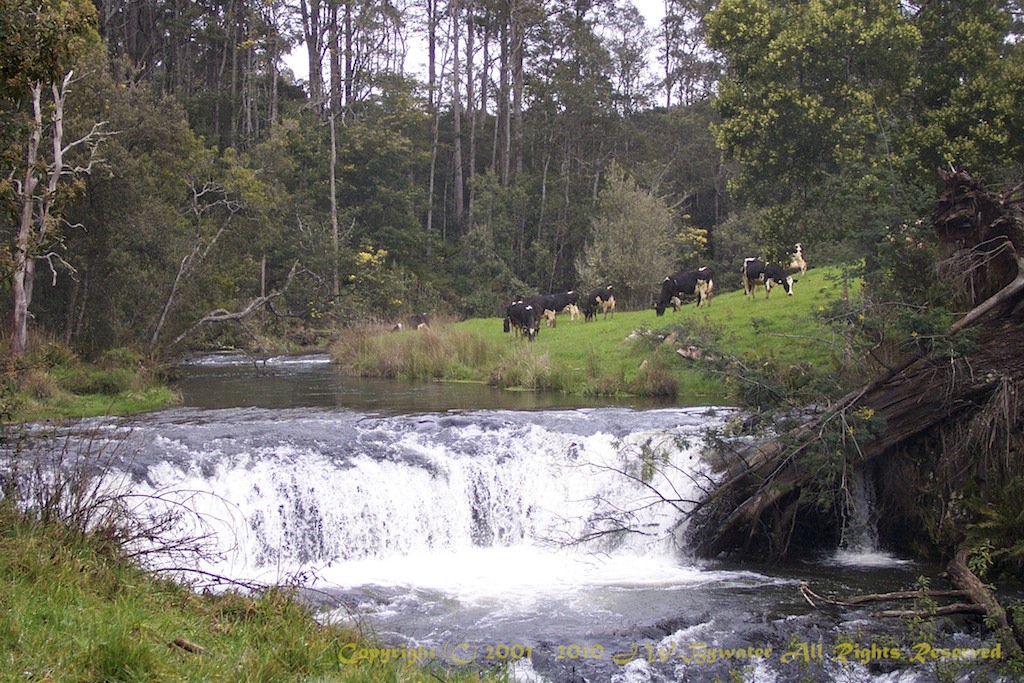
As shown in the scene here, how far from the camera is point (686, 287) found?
29891mm

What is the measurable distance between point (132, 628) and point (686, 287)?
25880 millimetres

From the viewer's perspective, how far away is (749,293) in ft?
94.6

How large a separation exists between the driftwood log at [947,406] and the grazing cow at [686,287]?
1799 cm

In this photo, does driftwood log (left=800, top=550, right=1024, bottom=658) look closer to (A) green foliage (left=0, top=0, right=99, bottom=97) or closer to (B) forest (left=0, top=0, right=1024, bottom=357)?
(B) forest (left=0, top=0, right=1024, bottom=357)

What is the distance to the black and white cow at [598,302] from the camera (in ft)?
107

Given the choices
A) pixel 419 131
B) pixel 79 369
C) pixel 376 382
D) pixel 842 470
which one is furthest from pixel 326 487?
pixel 419 131

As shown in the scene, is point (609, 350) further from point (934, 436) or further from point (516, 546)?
point (934, 436)

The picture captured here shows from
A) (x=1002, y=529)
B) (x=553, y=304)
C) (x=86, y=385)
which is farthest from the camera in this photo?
(x=553, y=304)

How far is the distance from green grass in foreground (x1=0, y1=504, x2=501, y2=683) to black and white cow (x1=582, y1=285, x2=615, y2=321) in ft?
84.5

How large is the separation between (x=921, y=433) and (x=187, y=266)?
18540 mm

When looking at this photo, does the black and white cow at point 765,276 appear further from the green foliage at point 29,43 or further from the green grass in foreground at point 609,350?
the green foliage at point 29,43

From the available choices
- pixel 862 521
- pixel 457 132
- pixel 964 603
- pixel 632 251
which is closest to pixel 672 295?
pixel 632 251

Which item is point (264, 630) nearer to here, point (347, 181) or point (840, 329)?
point (840, 329)

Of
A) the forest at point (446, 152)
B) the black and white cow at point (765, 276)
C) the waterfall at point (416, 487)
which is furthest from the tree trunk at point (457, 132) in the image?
the waterfall at point (416, 487)
